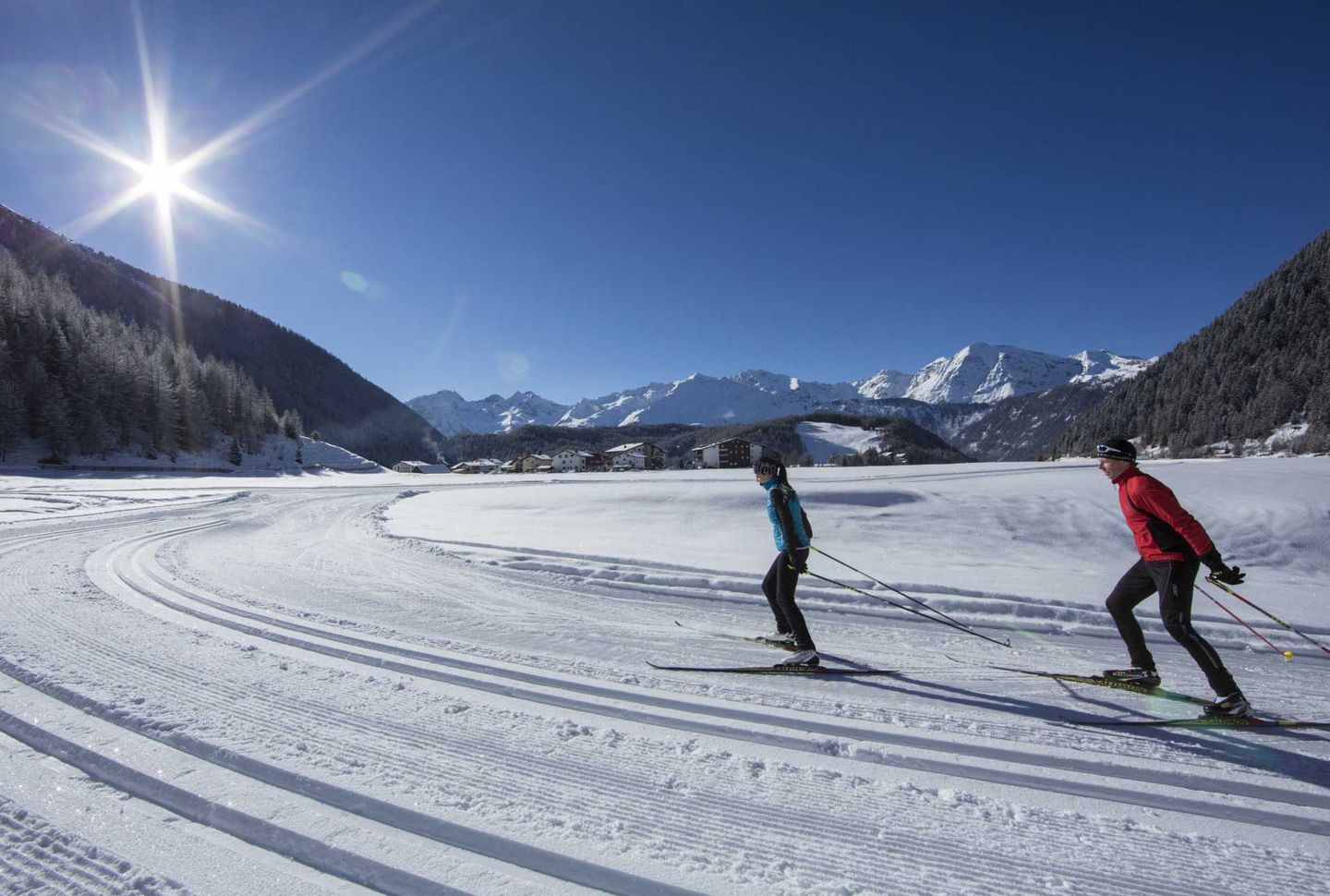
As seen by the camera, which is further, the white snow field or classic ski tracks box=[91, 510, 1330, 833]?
classic ski tracks box=[91, 510, 1330, 833]

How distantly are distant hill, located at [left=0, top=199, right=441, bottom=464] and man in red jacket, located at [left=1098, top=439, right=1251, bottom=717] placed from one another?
165440mm

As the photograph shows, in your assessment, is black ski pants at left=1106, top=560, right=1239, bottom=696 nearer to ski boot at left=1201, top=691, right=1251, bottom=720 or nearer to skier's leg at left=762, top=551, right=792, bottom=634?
ski boot at left=1201, top=691, right=1251, bottom=720

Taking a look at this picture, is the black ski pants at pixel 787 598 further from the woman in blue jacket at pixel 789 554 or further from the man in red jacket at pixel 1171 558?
the man in red jacket at pixel 1171 558

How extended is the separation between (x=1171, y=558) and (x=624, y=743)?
405 cm

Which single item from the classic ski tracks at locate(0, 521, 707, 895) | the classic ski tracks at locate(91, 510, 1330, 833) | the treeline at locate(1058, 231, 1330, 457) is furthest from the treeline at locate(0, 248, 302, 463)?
the treeline at locate(1058, 231, 1330, 457)

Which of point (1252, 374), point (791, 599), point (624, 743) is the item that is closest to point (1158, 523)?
point (791, 599)

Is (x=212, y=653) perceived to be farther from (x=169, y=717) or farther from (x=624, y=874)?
(x=624, y=874)

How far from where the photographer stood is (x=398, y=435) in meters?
183

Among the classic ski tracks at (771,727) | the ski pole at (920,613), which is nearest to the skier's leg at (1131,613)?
the ski pole at (920,613)

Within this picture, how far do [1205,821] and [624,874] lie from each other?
2886 millimetres

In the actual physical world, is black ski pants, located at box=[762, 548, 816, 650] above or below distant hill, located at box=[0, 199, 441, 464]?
below

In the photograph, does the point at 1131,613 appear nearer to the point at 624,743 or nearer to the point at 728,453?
the point at 624,743

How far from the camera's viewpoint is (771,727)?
3.71m

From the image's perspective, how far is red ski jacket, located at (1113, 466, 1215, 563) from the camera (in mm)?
3838
